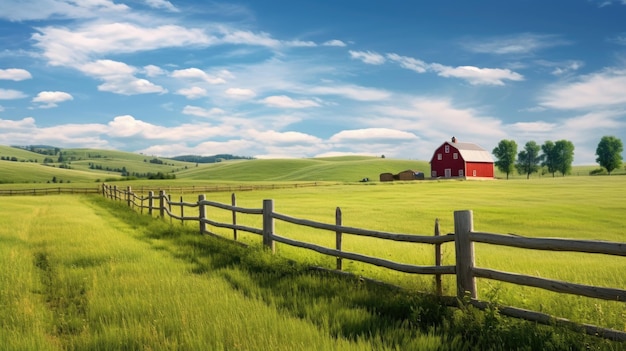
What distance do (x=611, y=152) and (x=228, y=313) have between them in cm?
15104

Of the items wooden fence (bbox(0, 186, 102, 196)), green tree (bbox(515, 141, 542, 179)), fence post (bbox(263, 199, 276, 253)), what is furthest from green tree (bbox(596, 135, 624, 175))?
fence post (bbox(263, 199, 276, 253))

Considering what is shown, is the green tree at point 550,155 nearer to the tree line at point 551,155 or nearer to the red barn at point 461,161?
the tree line at point 551,155

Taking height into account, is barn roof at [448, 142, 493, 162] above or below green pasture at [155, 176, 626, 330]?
above

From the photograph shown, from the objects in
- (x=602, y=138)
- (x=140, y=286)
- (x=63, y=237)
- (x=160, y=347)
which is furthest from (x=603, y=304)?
(x=602, y=138)

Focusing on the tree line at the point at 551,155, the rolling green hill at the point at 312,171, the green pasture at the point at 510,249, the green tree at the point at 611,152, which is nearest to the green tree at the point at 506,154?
the tree line at the point at 551,155

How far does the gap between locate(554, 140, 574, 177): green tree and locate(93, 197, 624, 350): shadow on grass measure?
15336 cm

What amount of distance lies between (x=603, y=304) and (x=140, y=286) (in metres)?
7.22

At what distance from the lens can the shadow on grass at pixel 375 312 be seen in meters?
5.74

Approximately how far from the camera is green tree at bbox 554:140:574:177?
146375mm

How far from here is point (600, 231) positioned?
80.5ft

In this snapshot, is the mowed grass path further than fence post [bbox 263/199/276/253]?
No

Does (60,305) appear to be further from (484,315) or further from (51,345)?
(484,315)

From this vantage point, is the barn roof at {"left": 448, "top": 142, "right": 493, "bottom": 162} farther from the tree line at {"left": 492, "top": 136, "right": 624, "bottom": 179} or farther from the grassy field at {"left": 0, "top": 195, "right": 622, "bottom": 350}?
the grassy field at {"left": 0, "top": 195, "right": 622, "bottom": 350}

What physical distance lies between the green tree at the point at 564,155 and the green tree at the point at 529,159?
8.98 metres
